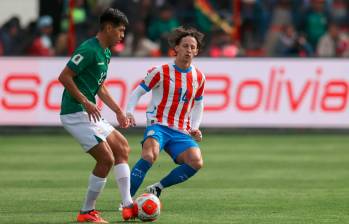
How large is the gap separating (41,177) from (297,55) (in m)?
10.3

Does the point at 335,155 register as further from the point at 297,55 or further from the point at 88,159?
the point at 297,55

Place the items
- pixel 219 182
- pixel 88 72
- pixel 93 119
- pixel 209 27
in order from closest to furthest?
pixel 93 119 → pixel 88 72 → pixel 219 182 → pixel 209 27

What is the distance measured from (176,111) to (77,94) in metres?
1.82

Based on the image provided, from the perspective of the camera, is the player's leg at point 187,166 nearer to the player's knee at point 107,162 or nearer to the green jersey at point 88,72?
the player's knee at point 107,162

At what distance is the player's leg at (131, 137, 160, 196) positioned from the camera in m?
11.5

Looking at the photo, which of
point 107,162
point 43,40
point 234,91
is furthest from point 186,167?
point 43,40

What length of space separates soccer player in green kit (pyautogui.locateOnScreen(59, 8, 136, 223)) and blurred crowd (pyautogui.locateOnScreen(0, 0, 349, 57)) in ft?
40.8

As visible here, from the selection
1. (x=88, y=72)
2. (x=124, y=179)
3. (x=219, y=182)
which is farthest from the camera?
(x=219, y=182)

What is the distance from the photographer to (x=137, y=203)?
10758 mm

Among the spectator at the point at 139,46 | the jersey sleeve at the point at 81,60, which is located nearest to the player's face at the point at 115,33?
the jersey sleeve at the point at 81,60

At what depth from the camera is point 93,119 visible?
10516 millimetres

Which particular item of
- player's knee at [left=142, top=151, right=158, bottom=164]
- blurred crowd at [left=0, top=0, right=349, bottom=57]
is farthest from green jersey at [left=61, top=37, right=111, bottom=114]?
blurred crowd at [left=0, top=0, right=349, bottom=57]

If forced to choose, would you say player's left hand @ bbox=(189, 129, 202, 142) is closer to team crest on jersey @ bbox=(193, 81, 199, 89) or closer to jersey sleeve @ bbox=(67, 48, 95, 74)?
team crest on jersey @ bbox=(193, 81, 199, 89)

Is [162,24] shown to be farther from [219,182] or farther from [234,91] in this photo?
[219,182]
